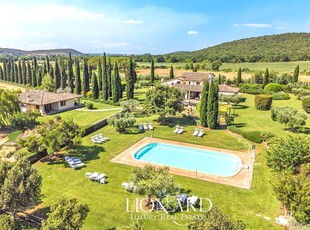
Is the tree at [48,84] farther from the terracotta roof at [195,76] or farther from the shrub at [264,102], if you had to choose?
the shrub at [264,102]

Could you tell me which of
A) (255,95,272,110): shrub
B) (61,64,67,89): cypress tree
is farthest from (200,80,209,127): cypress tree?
(61,64,67,89): cypress tree

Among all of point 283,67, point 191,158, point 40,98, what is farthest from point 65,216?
point 283,67

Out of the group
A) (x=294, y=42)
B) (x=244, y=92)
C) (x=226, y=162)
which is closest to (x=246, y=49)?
(x=294, y=42)

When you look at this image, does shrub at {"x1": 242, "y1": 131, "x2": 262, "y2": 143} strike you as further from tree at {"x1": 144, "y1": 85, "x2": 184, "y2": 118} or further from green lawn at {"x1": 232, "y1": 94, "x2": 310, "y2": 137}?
tree at {"x1": 144, "y1": 85, "x2": 184, "y2": 118}

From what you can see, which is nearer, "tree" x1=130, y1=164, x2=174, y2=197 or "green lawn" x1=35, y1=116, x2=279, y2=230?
"green lawn" x1=35, y1=116, x2=279, y2=230

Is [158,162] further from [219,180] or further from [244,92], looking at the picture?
[244,92]
